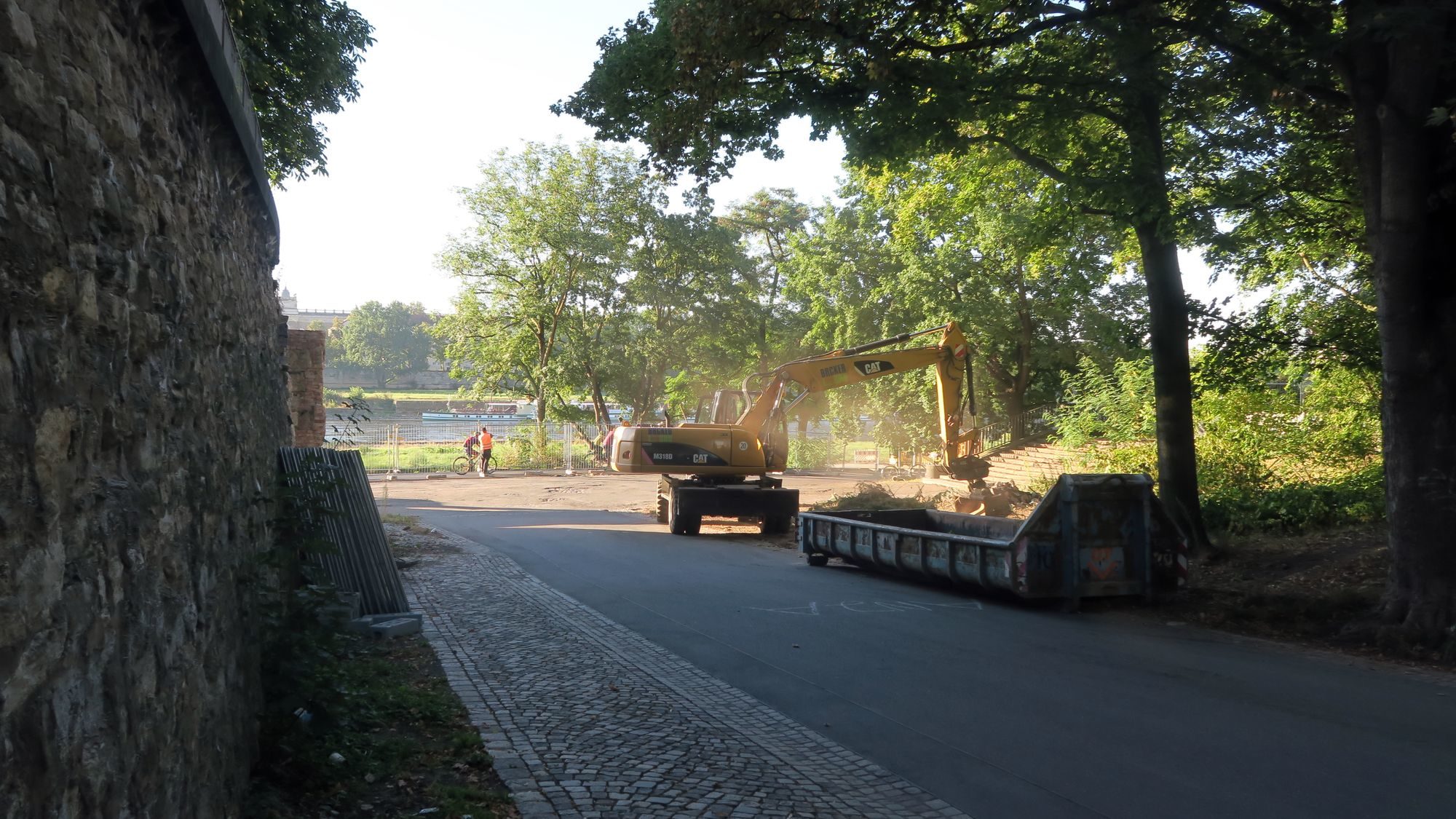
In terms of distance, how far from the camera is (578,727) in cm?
687

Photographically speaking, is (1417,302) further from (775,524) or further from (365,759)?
(775,524)

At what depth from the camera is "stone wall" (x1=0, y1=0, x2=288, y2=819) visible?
2.37m

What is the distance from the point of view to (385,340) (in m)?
106

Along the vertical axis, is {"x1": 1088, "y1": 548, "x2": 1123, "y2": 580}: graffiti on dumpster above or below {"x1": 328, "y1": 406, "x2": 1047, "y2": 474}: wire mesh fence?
below

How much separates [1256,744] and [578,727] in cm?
413

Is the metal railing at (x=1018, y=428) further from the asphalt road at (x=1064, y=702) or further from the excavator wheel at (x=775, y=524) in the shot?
the asphalt road at (x=1064, y=702)

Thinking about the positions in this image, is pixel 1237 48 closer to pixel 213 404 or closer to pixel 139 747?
pixel 213 404

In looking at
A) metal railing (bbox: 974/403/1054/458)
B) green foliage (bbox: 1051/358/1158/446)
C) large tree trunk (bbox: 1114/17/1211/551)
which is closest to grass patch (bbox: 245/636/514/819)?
large tree trunk (bbox: 1114/17/1211/551)

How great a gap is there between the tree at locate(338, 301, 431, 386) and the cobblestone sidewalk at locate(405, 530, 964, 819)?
92.2 m

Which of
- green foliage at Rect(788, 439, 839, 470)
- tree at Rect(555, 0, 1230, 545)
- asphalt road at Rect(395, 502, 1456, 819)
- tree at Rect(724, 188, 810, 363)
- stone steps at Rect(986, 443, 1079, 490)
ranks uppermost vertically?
tree at Rect(724, 188, 810, 363)

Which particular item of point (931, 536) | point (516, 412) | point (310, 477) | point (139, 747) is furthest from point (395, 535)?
point (516, 412)

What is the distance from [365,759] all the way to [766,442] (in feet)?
54.9

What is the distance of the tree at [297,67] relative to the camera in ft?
42.4

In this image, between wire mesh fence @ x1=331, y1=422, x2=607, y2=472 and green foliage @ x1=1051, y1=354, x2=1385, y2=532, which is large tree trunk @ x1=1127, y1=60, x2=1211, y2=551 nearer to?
green foliage @ x1=1051, y1=354, x2=1385, y2=532
